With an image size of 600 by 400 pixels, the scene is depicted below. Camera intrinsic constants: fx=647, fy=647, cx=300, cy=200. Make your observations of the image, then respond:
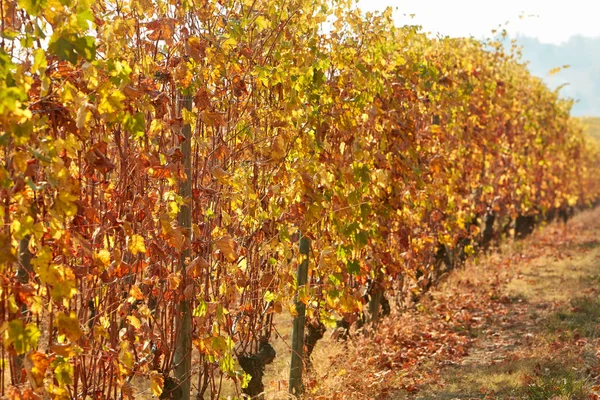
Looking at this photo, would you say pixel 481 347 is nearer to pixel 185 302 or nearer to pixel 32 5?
pixel 185 302

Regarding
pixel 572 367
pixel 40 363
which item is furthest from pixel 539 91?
pixel 40 363

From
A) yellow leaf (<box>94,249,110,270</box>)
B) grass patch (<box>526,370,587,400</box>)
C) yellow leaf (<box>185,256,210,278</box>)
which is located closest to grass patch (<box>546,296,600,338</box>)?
grass patch (<box>526,370,587,400</box>)

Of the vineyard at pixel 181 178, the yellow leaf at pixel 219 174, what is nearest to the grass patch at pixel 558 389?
the vineyard at pixel 181 178

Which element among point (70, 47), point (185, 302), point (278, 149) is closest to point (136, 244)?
point (185, 302)

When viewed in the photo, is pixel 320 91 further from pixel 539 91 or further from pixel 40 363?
pixel 539 91

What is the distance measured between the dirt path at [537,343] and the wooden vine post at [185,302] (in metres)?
2.89

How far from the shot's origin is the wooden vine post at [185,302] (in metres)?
4.31

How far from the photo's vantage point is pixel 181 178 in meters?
4.10

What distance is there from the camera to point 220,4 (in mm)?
4527

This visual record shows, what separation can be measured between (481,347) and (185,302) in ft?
16.8

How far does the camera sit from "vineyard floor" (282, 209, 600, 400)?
21.2ft

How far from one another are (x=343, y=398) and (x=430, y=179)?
3.22m

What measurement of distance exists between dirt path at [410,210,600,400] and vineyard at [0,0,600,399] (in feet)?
4.76

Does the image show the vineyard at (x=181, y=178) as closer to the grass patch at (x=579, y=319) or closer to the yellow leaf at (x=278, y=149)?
the yellow leaf at (x=278, y=149)
